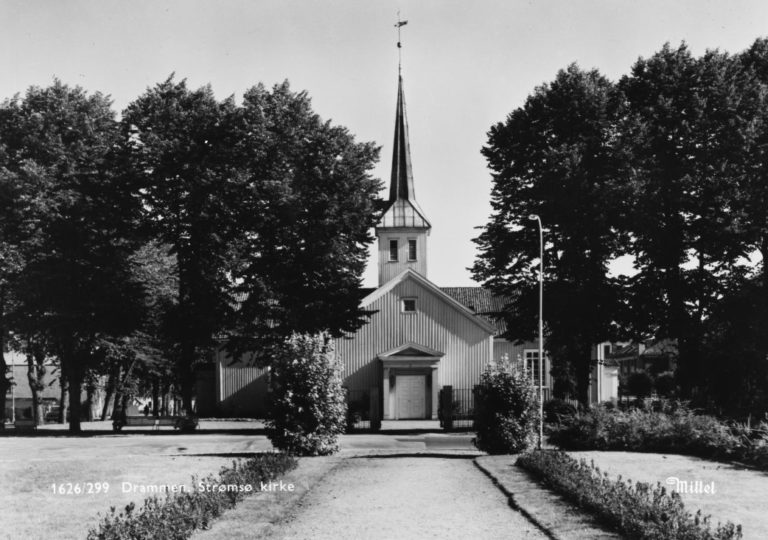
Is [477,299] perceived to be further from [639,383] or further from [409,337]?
[639,383]

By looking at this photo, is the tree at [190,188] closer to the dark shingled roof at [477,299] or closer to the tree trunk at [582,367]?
the tree trunk at [582,367]

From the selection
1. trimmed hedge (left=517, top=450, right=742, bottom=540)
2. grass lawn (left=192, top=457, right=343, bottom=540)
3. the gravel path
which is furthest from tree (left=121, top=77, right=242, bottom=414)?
trimmed hedge (left=517, top=450, right=742, bottom=540)

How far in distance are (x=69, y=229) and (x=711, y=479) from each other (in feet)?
99.4

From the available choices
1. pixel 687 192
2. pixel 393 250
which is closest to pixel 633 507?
pixel 687 192

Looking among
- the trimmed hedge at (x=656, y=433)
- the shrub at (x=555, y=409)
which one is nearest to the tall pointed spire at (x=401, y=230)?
the shrub at (x=555, y=409)

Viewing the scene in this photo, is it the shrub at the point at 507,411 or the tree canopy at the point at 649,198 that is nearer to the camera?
the shrub at the point at 507,411

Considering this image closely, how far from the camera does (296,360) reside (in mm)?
23203

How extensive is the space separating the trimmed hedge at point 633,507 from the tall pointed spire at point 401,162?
35.1m

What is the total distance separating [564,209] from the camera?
36.6 meters

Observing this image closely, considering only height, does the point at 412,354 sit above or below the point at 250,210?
below

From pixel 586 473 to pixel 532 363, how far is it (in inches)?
1466

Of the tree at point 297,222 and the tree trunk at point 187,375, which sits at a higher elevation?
the tree at point 297,222

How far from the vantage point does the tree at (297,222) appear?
38.9 m

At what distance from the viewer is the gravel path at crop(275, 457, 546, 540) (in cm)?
1246
